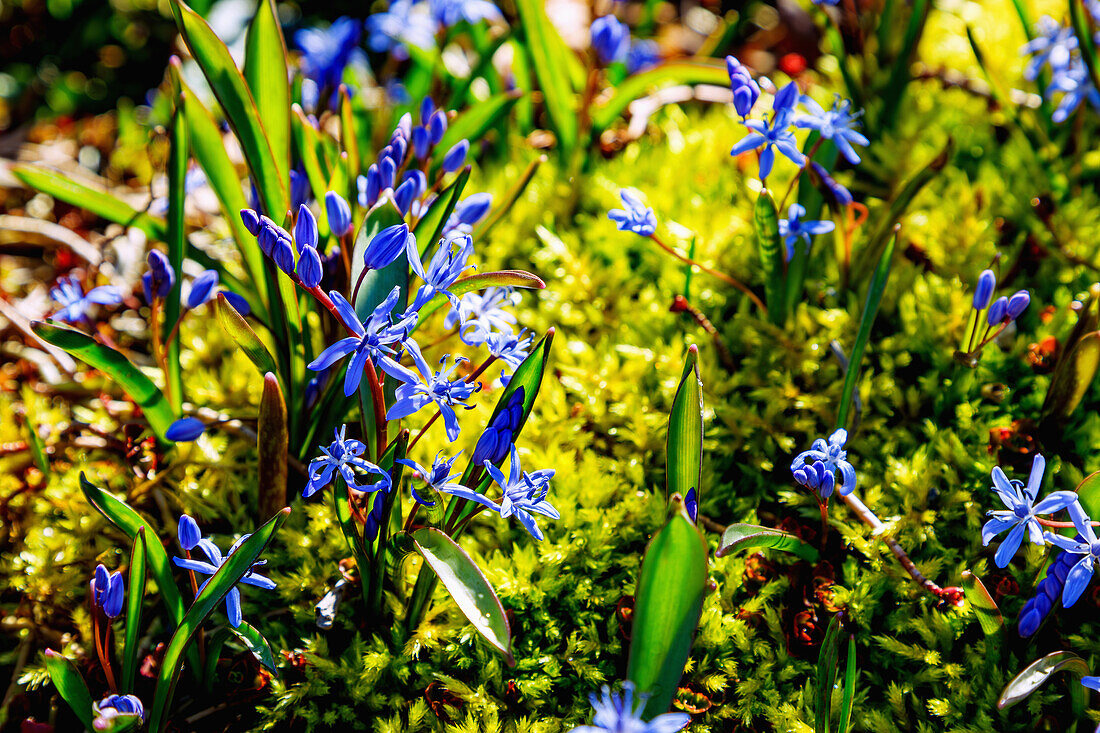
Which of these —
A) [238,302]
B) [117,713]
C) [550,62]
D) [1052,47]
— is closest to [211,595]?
[117,713]

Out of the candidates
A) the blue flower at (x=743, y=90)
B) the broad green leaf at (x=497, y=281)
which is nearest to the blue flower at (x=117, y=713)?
the broad green leaf at (x=497, y=281)

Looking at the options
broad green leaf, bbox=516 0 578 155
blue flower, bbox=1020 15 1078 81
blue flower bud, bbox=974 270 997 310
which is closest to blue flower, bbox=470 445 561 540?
blue flower bud, bbox=974 270 997 310

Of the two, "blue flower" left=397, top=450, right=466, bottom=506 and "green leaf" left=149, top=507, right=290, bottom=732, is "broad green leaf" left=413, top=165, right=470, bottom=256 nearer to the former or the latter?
"blue flower" left=397, top=450, right=466, bottom=506

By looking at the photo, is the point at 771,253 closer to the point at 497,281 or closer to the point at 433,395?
the point at 497,281

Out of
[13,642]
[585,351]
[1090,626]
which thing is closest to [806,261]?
[585,351]

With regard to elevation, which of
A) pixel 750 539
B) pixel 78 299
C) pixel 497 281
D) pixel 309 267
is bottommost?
pixel 750 539

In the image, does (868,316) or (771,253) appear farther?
(771,253)

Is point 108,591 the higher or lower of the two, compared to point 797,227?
lower

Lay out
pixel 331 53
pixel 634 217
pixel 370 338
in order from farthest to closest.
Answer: pixel 331 53 < pixel 634 217 < pixel 370 338
